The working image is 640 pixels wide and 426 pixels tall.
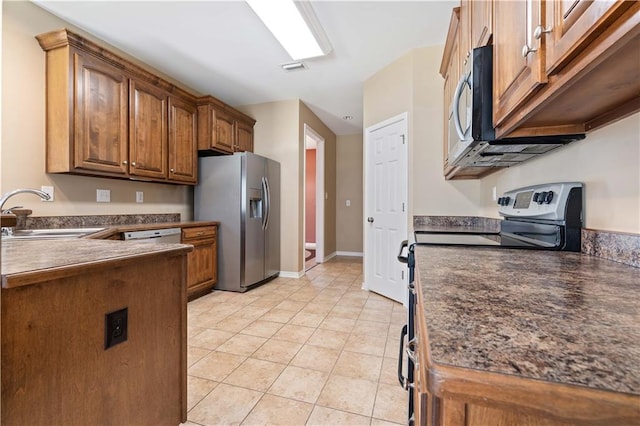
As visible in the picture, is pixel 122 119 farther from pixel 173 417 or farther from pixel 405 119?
pixel 405 119

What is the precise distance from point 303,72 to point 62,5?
2.10m

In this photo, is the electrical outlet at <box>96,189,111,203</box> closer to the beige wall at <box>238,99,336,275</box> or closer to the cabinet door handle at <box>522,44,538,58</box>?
the beige wall at <box>238,99,336,275</box>

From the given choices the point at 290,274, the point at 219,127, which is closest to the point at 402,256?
the point at 290,274

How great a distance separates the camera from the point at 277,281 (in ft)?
12.9

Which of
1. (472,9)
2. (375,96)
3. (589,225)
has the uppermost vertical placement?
(375,96)

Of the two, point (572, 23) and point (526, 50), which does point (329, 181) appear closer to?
point (526, 50)

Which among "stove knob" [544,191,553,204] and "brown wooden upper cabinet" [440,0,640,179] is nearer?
"brown wooden upper cabinet" [440,0,640,179]

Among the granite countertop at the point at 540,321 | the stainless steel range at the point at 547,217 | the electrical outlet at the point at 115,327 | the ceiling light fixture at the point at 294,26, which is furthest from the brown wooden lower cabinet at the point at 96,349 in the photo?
the ceiling light fixture at the point at 294,26

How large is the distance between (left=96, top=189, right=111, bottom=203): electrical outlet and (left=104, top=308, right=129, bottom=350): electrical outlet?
205cm

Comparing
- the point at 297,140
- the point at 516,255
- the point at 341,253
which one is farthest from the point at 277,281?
the point at 516,255

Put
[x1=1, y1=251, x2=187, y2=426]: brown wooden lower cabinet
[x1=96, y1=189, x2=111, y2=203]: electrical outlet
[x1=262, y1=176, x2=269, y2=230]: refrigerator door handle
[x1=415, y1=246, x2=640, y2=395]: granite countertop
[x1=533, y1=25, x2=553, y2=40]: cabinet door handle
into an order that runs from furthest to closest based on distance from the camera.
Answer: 1. [x1=262, y1=176, x2=269, y2=230]: refrigerator door handle
2. [x1=96, y1=189, x2=111, y2=203]: electrical outlet
3. [x1=1, y1=251, x2=187, y2=426]: brown wooden lower cabinet
4. [x1=533, y1=25, x2=553, y2=40]: cabinet door handle
5. [x1=415, y1=246, x2=640, y2=395]: granite countertop

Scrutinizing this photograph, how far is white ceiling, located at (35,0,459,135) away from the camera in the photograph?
2234mm

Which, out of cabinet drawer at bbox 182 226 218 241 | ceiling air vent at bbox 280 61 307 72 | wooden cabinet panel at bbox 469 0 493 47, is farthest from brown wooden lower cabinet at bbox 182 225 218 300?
wooden cabinet panel at bbox 469 0 493 47

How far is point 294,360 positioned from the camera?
1891mm
